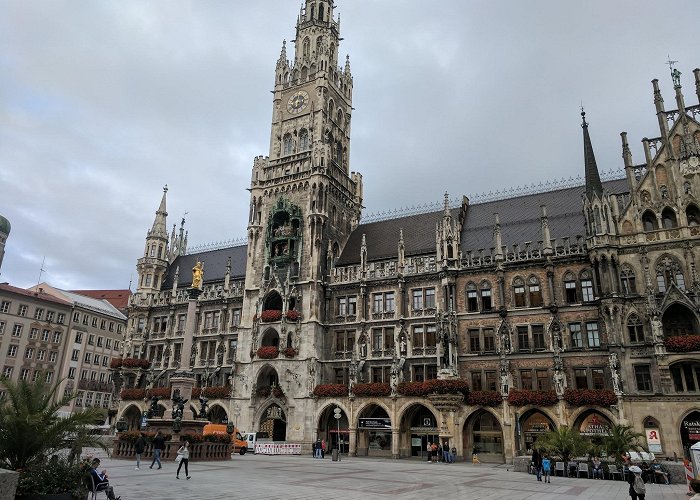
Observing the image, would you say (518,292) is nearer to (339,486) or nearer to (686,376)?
(686,376)

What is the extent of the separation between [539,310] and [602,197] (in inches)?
399

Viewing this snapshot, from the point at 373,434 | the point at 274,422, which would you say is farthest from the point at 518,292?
the point at 274,422

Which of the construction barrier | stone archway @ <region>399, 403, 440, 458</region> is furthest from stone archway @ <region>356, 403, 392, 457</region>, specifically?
the construction barrier

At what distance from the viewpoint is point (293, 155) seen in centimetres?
5712

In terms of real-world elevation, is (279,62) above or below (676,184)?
above

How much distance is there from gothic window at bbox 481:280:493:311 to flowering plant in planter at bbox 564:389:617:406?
944 cm

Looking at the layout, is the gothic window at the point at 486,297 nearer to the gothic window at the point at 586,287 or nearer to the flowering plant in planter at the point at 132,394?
the gothic window at the point at 586,287

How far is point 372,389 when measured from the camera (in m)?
44.0

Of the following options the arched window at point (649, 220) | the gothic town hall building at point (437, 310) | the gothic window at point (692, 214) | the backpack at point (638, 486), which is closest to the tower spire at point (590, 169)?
the gothic town hall building at point (437, 310)

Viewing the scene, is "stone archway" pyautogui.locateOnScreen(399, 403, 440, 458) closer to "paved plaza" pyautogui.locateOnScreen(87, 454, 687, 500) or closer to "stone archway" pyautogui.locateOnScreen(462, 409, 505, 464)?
"stone archway" pyautogui.locateOnScreen(462, 409, 505, 464)

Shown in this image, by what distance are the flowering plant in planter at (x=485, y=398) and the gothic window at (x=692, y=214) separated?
62.6 feet

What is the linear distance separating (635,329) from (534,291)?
26.1ft

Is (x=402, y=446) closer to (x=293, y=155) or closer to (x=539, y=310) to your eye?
(x=539, y=310)

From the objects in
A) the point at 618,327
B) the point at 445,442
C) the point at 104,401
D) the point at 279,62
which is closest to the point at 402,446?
the point at 445,442
